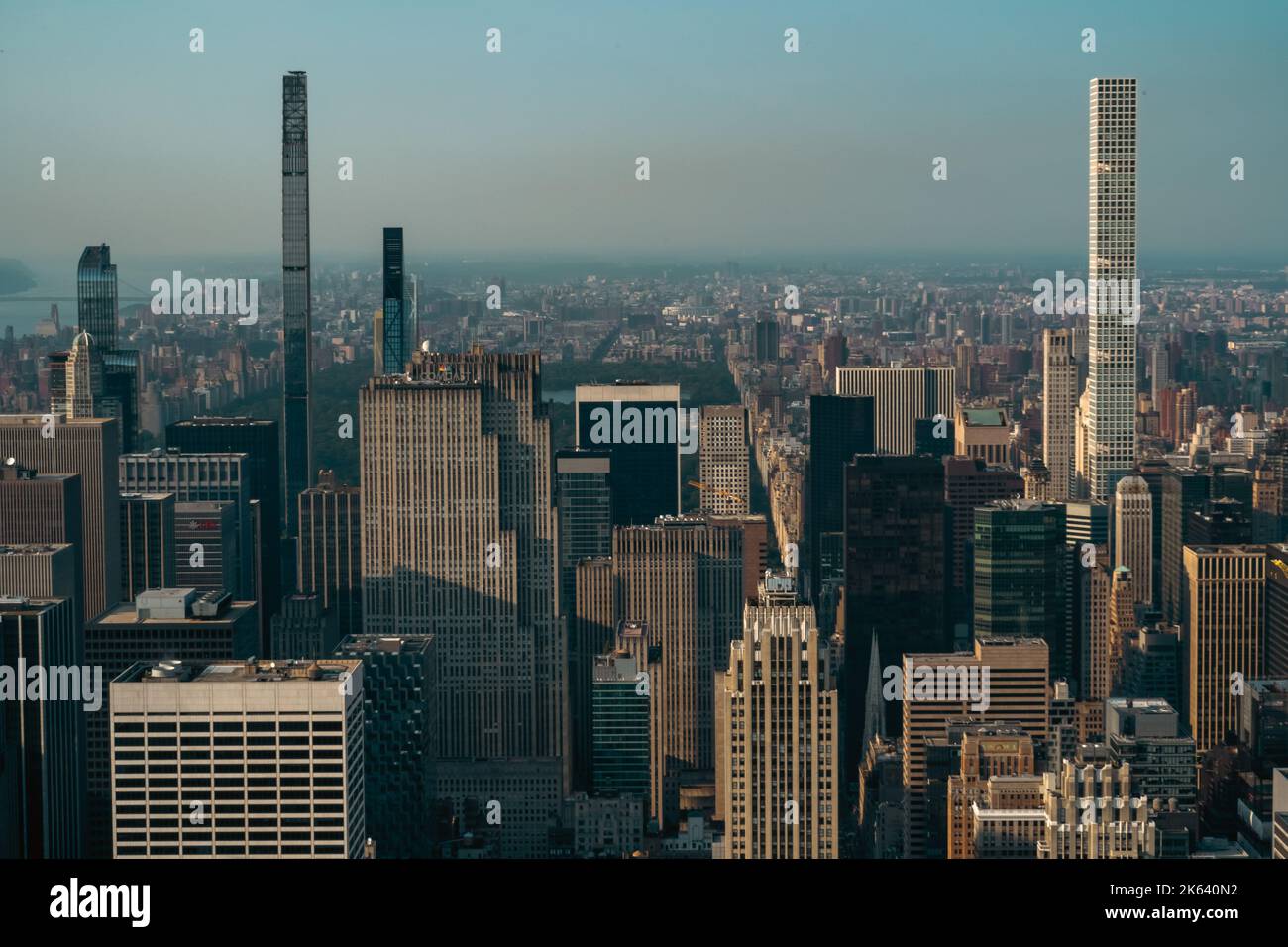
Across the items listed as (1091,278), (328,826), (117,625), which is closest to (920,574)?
(1091,278)

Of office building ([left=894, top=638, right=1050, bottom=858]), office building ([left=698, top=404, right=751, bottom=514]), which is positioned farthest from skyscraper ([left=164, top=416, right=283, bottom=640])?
office building ([left=894, top=638, right=1050, bottom=858])

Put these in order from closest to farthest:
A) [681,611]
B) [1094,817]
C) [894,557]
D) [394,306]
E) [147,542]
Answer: [1094,817]
[147,542]
[394,306]
[681,611]
[894,557]

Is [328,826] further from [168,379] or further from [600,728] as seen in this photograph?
[168,379]

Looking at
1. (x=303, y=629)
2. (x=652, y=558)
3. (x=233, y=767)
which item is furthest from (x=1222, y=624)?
(x=233, y=767)

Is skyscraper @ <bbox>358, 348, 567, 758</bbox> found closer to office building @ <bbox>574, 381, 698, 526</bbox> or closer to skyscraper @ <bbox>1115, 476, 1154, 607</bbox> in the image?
office building @ <bbox>574, 381, 698, 526</bbox>

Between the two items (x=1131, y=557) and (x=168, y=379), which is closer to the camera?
(x=168, y=379)

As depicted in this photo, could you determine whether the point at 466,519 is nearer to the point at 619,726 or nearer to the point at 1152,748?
the point at 619,726

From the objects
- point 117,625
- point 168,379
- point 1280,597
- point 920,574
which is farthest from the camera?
point 920,574
